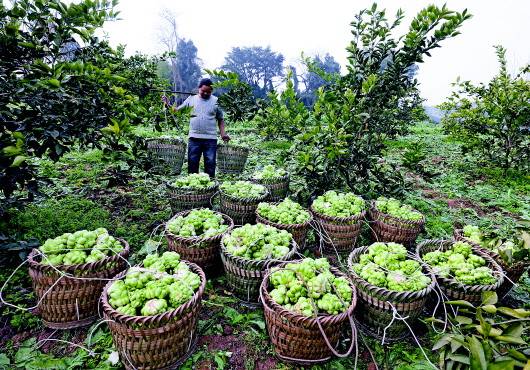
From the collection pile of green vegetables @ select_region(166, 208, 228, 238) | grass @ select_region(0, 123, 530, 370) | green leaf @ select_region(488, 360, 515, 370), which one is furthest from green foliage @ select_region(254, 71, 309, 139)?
green leaf @ select_region(488, 360, 515, 370)

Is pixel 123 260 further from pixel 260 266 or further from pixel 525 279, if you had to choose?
pixel 525 279

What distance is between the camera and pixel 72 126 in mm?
2945

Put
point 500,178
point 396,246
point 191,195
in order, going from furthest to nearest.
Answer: point 500,178, point 191,195, point 396,246

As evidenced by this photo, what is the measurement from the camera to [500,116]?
7.62 m

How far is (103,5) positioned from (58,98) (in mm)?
951

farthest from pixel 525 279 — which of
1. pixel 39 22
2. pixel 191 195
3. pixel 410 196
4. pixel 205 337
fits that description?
pixel 39 22

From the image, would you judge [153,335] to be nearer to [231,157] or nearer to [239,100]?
[239,100]

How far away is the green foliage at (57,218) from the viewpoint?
13.2 feet

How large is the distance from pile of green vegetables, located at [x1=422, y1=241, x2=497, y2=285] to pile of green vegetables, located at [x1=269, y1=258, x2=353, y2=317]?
1172 mm

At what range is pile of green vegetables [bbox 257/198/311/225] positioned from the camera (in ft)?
12.8

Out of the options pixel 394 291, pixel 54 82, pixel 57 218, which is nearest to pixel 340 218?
pixel 394 291

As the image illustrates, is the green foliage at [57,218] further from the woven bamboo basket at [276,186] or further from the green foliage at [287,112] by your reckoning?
the green foliage at [287,112]

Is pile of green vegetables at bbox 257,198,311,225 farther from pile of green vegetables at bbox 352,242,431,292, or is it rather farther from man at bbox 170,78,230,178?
man at bbox 170,78,230,178

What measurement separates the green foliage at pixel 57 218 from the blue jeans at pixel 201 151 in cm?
189
